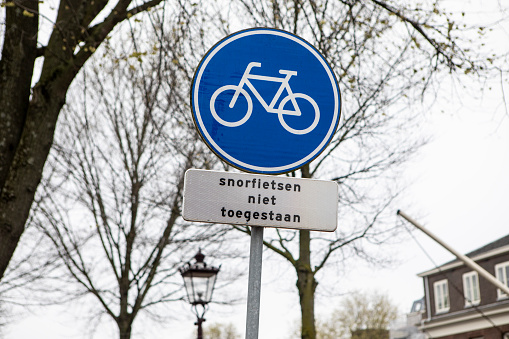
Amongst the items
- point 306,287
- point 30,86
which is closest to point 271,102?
point 30,86

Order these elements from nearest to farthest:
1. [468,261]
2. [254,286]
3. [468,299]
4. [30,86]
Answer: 1. [254,286]
2. [30,86]
3. [468,261]
4. [468,299]

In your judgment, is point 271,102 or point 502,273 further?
point 502,273

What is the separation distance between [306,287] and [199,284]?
2544 mm

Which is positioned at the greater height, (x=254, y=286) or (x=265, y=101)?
(x=265, y=101)

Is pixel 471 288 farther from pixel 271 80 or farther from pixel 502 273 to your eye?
pixel 271 80

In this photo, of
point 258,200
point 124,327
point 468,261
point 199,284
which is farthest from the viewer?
point 468,261

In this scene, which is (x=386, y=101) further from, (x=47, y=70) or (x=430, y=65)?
(x=47, y=70)

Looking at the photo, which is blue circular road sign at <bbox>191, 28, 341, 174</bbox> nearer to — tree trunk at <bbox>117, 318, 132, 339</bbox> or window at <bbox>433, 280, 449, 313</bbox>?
tree trunk at <bbox>117, 318, 132, 339</bbox>

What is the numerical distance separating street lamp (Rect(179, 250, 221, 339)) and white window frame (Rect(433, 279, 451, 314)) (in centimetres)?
3215

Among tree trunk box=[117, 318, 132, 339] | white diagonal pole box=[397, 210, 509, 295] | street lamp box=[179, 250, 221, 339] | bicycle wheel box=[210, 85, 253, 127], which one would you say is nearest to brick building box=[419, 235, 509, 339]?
white diagonal pole box=[397, 210, 509, 295]

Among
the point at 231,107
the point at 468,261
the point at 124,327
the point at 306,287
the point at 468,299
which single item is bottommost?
the point at 231,107

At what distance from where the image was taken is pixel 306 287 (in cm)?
1374

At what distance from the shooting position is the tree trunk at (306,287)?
1334 cm

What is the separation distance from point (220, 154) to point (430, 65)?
6.18 metres
